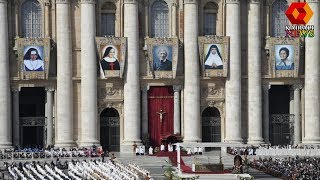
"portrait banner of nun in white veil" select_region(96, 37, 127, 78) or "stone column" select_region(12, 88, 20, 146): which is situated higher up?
"portrait banner of nun in white veil" select_region(96, 37, 127, 78)

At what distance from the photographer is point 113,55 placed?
111688mm

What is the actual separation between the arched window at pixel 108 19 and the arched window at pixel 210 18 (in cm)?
968

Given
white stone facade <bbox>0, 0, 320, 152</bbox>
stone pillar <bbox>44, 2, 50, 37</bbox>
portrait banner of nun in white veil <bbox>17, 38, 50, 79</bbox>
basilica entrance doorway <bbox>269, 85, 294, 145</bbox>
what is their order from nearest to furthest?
portrait banner of nun in white veil <bbox>17, 38, 50, 79</bbox> → white stone facade <bbox>0, 0, 320, 152</bbox> → stone pillar <bbox>44, 2, 50, 37</bbox> → basilica entrance doorway <bbox>269, 85, 294, 145</bbox>

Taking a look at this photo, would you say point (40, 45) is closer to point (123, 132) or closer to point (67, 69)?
point (67, 69)

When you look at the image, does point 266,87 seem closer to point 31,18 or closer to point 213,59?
point 213,59

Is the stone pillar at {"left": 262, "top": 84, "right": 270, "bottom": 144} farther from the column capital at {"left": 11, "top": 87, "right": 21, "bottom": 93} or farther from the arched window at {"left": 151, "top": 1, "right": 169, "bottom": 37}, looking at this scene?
the column capital at {"left": 11, "top": 87, "right": 21, "bottom": 93}

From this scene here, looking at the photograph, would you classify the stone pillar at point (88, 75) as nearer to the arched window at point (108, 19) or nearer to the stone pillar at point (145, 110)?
the arched window at point (108, 19)

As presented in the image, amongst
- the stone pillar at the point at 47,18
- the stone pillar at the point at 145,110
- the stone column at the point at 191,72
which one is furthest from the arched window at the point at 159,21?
the stone pillar at the point at 47,18

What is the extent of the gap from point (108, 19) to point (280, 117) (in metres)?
21.2

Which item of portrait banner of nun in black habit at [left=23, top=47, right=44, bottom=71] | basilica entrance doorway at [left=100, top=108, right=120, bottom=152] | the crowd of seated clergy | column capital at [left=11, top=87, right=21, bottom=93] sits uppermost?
portrait banner of nun in black habit at [left=23, top=47, right=44, bottom=71]

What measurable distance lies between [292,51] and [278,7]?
5.21m

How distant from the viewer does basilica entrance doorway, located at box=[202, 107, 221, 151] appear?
115m

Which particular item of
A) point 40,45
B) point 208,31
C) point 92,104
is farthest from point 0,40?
point 208,31

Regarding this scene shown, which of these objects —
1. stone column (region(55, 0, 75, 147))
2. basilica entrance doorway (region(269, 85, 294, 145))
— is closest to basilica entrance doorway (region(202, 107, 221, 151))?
basilica entrance doorway (region(269, 85, 294, 145))
